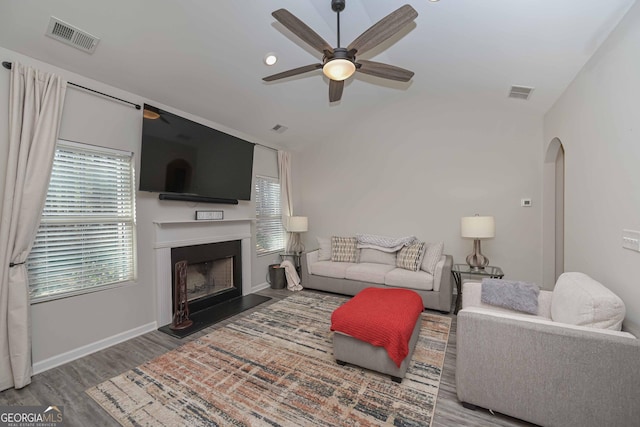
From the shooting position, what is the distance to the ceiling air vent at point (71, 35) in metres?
2.07

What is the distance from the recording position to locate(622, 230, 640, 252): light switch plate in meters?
1.72

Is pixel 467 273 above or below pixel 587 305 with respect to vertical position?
below

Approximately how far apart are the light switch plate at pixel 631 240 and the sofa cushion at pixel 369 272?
8.14 ft

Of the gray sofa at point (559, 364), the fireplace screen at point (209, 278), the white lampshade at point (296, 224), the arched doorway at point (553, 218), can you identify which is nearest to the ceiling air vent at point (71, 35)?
the fireplace screen at point (209, 278)

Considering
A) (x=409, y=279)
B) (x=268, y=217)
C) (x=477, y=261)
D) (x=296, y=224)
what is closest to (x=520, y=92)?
(x=477, y=261)

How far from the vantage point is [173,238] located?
10.8ft

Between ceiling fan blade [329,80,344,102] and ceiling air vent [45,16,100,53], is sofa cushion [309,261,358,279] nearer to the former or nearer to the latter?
ceiling fan blade [329,80,344,102]

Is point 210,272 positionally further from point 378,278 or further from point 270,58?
point 270,58

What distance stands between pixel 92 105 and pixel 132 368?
2480 mm

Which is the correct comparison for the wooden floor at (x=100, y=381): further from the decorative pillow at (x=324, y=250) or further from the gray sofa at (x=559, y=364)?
the decorative pillow at (x=324, y=250)

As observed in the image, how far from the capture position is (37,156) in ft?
7.14

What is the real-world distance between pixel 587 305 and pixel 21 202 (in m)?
4.14

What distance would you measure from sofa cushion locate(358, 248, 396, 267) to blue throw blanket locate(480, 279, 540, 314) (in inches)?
73.3

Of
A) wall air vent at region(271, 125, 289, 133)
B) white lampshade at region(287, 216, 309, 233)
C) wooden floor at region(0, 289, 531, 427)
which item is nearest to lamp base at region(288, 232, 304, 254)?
white lampshade at region(287, 216, 309, 233)
